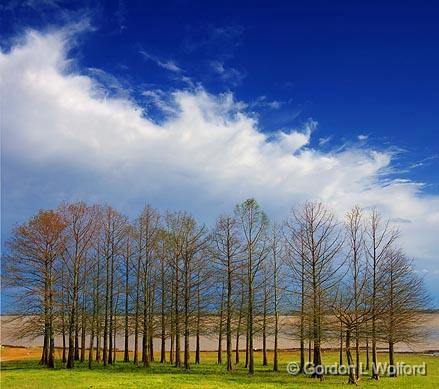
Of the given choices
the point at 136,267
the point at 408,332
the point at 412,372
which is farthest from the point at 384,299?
the point at 136,267

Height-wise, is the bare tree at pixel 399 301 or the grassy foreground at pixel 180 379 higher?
the bare tree at pixel 399 301

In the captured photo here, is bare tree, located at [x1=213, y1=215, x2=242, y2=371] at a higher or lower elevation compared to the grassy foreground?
higher

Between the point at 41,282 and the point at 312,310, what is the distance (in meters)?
→ 22.8

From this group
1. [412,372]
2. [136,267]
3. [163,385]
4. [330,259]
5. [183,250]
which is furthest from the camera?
[136,267]

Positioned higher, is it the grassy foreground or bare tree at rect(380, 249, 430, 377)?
bare tree at rect(380, 249, 430, 377)

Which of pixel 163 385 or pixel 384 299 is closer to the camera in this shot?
pixel 163 385

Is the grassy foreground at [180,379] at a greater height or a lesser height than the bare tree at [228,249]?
lesser

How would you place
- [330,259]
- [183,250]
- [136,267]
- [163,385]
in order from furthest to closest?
[136,267]
[183,250]
[330,259]
[163,385]

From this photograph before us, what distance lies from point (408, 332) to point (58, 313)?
94.7ft

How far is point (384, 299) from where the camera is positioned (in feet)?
116

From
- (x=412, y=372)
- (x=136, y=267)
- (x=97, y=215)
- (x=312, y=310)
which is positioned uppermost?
(x=97, y=215)

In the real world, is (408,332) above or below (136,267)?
below

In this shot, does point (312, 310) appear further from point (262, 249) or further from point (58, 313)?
point (58, 313)

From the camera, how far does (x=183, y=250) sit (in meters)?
41.8
